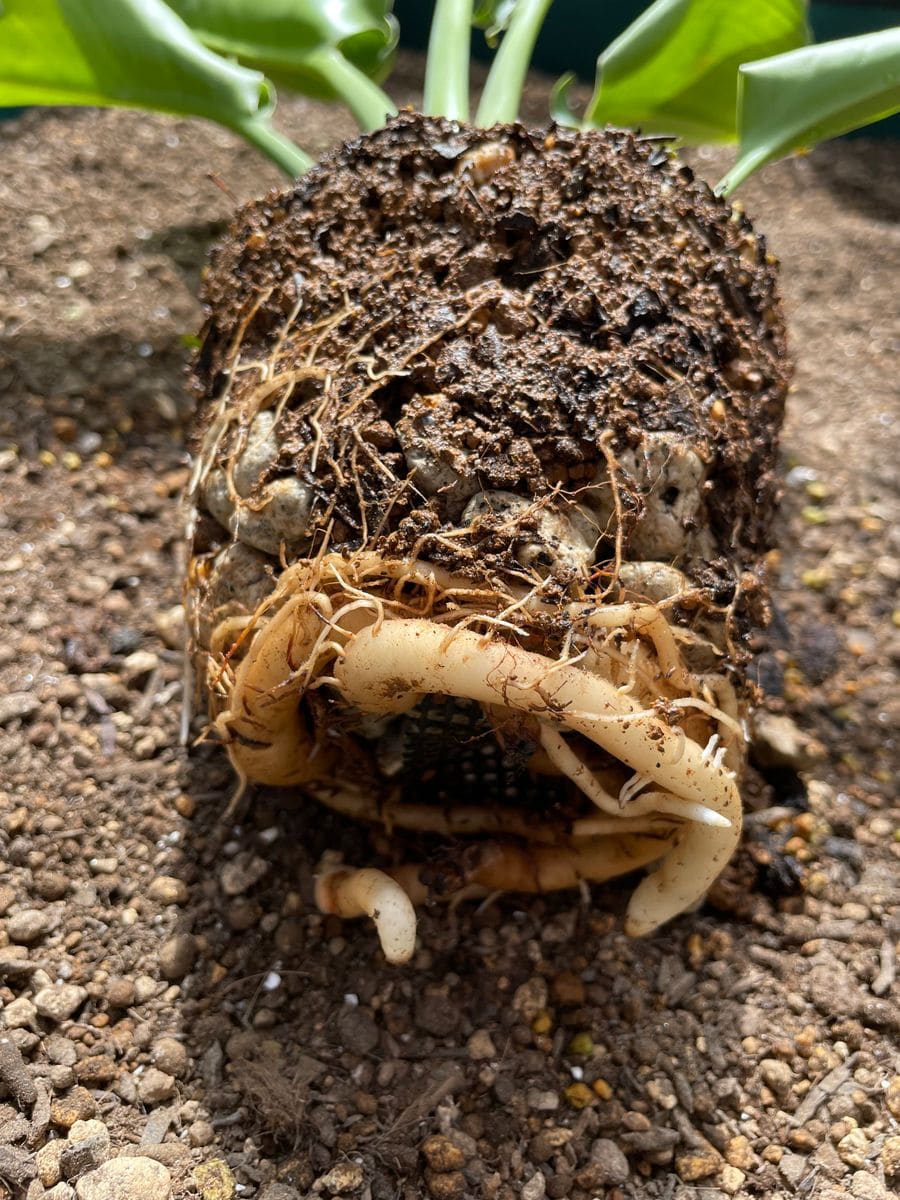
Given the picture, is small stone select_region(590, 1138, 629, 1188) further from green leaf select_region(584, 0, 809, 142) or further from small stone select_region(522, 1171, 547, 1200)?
green leaf select_region(584, 0, 809, 142)

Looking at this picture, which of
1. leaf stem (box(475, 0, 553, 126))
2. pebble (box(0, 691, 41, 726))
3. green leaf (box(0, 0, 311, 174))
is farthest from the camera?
leaf stem (box(475, 0, 553, 126))

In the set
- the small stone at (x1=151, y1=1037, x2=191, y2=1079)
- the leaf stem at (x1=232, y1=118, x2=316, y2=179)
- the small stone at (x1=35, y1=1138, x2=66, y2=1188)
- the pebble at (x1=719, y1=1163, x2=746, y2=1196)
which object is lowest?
the pebble at (x1=719, y1=1163, x2=746, y2=1196)

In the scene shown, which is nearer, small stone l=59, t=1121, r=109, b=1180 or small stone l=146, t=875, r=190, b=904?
small stone l=59, t=1121, r=109, b=1180

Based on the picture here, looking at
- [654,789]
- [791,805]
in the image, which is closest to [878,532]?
[791,805]

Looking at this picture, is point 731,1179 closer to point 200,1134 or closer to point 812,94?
point 200,1134

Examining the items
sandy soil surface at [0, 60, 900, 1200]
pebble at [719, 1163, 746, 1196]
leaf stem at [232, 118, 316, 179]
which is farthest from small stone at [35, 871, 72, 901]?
leaf stem at [232, 118, 316, 179]

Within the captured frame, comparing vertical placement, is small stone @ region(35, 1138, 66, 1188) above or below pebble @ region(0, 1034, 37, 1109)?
below

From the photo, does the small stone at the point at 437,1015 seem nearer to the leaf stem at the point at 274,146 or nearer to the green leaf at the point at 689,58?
the leaf stem at the point at 274,146

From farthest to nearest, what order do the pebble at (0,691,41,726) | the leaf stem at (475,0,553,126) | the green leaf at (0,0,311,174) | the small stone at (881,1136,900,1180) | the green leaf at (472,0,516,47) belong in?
1. the green leaf at (472,0,516,47)
2. the leaf stem at (475,0,553,126)
3. the green leaf at (0,0,311,174)
4. the pebble at (0,691,41,726)
5. the small stone at (881,1136,900,1180)

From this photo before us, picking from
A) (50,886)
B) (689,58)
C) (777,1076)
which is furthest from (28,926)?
(689,58)
